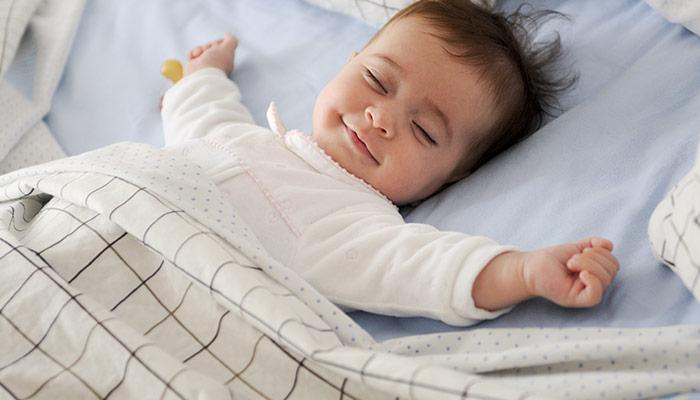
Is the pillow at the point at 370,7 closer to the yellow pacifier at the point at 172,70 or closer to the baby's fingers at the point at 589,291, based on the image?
the yellow pacifier at the point at 172,70

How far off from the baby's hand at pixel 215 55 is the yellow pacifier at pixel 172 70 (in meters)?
0.02

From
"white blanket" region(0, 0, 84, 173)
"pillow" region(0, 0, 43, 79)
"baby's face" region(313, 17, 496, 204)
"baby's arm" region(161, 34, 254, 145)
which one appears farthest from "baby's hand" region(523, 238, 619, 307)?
"pillow" region(0, 0, 43, 79)

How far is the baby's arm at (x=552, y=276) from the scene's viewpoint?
0.95 meters

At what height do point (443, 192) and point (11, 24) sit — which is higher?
point (11, 24)

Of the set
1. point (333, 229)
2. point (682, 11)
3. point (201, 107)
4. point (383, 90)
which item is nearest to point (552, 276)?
point (333, 229)

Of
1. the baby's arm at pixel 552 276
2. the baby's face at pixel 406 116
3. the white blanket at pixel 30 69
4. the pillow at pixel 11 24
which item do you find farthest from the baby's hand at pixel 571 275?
the pillow at pixel 11 24

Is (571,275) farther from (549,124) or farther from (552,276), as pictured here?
(549,124)

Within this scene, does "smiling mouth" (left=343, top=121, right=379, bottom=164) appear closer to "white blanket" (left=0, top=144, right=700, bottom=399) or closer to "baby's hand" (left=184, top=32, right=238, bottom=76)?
"white blanket" (left=0, top=144, right=700, bottom=399)

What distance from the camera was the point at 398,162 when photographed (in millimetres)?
1249

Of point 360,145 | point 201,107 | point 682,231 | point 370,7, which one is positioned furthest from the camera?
point 370,7

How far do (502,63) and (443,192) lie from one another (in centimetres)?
23

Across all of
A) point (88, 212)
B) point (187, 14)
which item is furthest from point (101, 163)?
point (187, 14)

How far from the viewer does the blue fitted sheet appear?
1043mm

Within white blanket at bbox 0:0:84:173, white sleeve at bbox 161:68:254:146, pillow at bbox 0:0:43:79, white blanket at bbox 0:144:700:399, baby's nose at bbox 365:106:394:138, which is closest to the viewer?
white blanket at bbox 0:144:700:399
